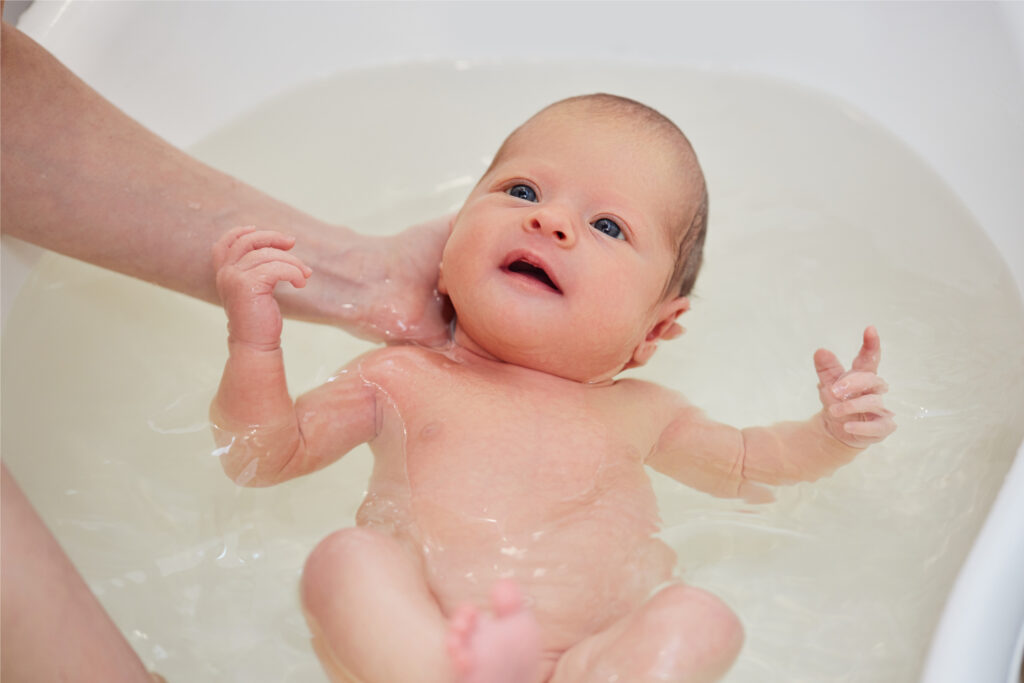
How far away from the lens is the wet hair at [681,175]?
1188 millimetres

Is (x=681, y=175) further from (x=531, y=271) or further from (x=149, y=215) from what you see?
(x=149, y=215)

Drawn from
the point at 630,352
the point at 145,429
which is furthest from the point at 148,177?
the point at 630,352

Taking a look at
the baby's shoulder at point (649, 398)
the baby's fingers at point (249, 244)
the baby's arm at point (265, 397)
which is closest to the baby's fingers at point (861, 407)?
the baby's shoulder at point (649, 398)

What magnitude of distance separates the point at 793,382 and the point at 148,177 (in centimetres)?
86

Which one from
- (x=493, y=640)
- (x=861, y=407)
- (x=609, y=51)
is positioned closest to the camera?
(x=493, y=640)

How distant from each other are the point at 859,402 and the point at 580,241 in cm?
35

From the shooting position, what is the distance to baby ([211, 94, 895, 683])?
0.91m

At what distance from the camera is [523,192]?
1.16 metres

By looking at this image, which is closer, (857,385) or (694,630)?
(694,630)

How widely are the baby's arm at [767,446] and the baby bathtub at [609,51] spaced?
0.31 m

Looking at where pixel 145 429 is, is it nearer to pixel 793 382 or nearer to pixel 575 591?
pixel 575 591

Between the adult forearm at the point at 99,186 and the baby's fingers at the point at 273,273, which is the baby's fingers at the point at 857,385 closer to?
the baby's fingers at the point at 273,273

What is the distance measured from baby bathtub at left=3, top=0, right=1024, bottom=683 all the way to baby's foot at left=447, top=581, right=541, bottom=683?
31.5 inches

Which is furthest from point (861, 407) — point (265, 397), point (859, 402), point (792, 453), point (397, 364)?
point (265, 397)
